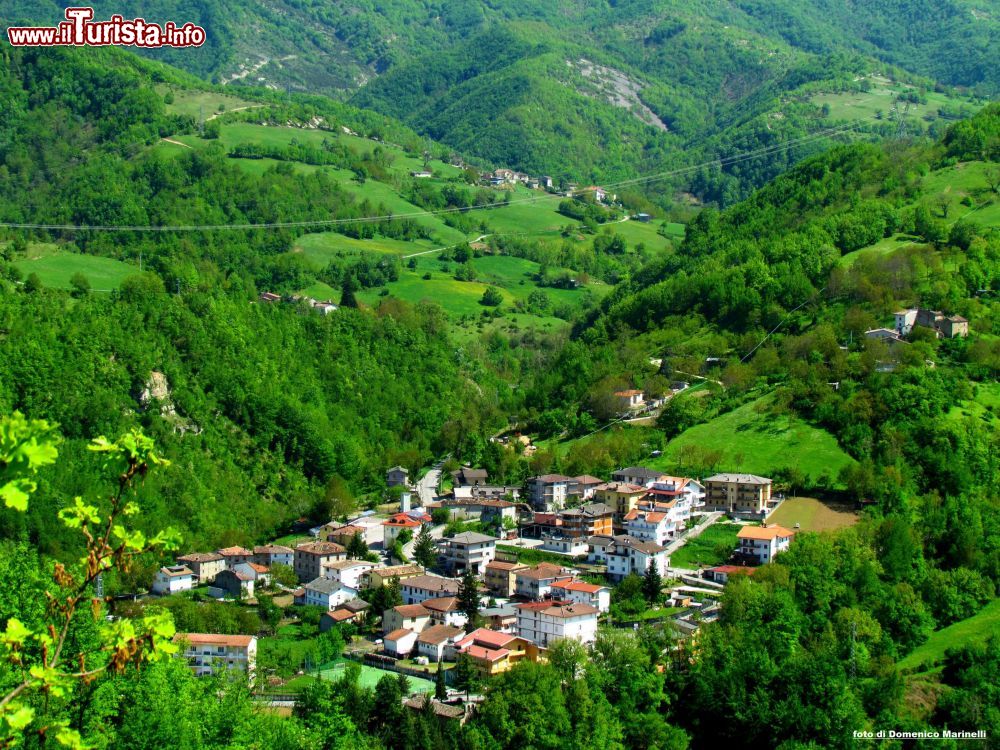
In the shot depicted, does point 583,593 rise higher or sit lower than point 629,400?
lower

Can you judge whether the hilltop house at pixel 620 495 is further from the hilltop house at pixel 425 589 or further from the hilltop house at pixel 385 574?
the hilltop house at pixel 425 589

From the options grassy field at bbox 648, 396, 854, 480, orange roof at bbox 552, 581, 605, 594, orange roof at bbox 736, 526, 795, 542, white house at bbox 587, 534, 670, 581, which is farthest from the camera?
grassy field at bbox 648, 396, 854, 480

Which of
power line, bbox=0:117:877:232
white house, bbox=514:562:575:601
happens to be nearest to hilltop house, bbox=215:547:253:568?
white house, bbox=514:562:575:601

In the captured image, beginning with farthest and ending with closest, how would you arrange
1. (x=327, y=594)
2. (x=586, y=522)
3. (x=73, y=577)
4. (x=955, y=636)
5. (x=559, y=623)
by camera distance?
1. (x=586, y=522)
2. (x=327, y=594)
3. (x=955, y=636)
4. (x=559, y=623)
5. (x=73, y=577)

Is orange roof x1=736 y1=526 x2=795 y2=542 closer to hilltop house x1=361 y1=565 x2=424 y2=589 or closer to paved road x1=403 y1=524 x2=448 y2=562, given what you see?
hilltop house x1=361 y1=565 x2=424 y2=589

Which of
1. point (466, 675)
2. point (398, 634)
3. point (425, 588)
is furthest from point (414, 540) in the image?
point (466, 675)

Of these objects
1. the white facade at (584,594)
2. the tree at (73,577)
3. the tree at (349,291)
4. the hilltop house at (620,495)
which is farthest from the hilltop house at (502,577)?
the tree at (349,291)

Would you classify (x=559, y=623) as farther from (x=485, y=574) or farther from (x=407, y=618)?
(x=485, y=574)
